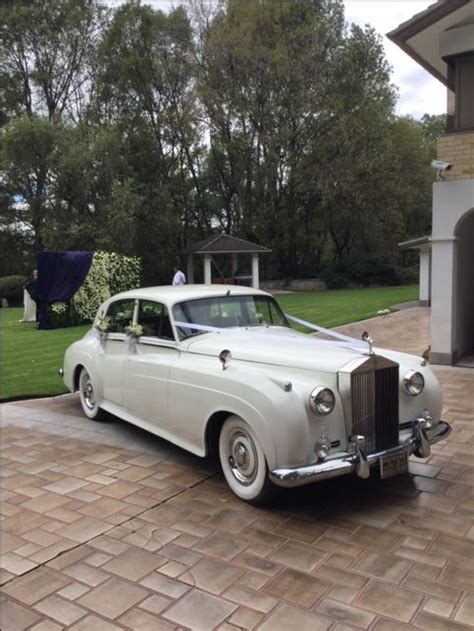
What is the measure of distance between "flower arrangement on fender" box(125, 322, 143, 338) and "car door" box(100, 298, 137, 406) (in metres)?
0.16

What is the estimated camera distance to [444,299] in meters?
9.05

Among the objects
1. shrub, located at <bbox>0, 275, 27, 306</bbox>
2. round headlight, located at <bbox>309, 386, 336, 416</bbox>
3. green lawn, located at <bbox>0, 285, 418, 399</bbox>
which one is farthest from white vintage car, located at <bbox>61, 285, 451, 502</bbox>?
shrub, located at <bbox>0, 275, 27, 306</bbox>

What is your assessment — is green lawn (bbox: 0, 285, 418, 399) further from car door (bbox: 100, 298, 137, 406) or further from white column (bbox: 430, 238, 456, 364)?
white column (bbox: 430, 238, 456, 364)

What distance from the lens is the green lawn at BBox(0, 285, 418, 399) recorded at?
8141 millimetres

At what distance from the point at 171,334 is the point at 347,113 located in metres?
29.8

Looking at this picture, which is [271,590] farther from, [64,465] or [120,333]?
[120,333]

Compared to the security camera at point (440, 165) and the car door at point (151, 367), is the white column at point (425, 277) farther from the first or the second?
the car door at point (151, 367)

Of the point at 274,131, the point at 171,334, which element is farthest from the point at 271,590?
the point at 274,131

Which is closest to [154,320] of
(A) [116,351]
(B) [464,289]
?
(A) [116,351]

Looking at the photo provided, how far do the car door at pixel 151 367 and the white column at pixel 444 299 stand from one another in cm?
558

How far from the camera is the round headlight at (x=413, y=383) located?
4.18 m

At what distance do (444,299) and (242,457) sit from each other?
617 centimetres

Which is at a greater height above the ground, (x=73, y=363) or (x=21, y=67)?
(x=21, y=67)

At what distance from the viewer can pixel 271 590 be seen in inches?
116
